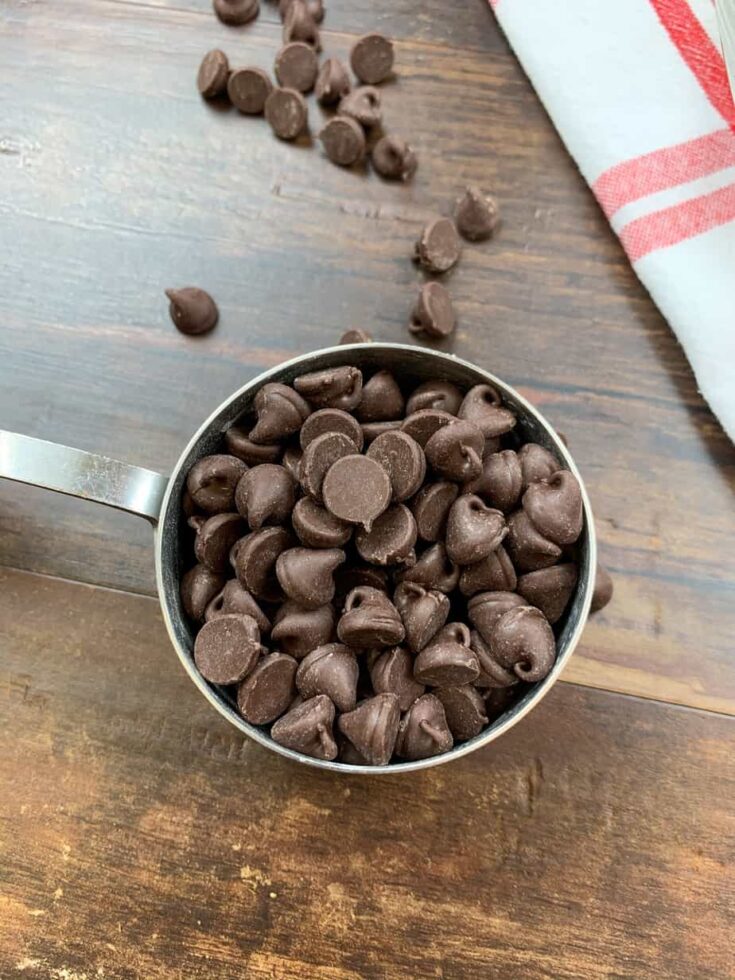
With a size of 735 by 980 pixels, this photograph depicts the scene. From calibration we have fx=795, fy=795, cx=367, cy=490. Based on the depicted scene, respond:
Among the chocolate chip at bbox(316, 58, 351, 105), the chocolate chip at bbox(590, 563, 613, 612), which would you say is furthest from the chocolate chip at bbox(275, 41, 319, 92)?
the chocolate chip at bbox(590, 563, 613, 612)

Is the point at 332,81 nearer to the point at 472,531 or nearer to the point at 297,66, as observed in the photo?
the point at 297,66

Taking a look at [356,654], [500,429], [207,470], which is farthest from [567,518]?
[207,470]

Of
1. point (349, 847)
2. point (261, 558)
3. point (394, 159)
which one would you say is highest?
point (394, 159)

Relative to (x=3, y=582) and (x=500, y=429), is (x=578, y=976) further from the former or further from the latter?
(x=3, y=582)

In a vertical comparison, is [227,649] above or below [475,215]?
below

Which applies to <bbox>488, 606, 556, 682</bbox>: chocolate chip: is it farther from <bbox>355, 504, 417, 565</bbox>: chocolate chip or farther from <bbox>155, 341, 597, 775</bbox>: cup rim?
<bbox>355, 504, 417, 565</bbox>: chocolate chip

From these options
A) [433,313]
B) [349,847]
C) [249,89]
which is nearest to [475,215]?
[433,313]

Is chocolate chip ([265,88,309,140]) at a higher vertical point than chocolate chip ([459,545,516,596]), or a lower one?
higher
